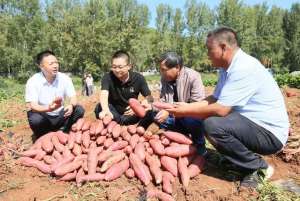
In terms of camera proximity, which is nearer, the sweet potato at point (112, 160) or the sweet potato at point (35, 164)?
the sweet potato at point (112, 160)

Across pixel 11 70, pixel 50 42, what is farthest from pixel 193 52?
pixel 11 70

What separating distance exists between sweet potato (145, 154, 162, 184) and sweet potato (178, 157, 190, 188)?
0.68 ft

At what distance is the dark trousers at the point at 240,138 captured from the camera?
11.6 ft

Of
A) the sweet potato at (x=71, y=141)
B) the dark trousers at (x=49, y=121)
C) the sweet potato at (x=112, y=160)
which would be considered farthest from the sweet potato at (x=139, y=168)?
the dark trousers at (x=49, y=121)

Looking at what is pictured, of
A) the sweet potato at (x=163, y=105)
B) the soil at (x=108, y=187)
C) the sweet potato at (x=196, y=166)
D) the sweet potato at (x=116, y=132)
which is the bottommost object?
the soil at (x=108, y=187)

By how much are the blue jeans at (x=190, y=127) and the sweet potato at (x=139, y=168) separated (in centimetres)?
70

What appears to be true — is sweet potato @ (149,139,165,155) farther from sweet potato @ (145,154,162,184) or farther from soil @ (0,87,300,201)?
soil @ (0,87,300,201)

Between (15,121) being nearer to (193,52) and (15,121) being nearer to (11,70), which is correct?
(11,70)

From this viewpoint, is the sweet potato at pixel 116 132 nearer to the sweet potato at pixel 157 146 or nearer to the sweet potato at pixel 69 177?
the sweet potato at pixel 157 146

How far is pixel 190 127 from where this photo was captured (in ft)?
14.6

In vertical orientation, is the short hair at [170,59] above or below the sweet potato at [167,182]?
above

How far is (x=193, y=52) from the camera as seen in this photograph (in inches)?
1451

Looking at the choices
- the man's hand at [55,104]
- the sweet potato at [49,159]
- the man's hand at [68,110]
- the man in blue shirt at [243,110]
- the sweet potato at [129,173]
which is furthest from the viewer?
the man's hand at [68,110]

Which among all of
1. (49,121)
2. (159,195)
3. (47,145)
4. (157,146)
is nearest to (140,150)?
(157,146)
